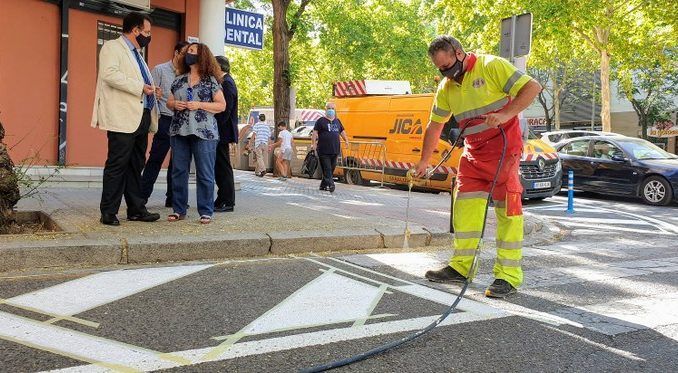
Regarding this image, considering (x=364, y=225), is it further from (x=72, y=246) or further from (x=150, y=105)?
(x=72, y=246)

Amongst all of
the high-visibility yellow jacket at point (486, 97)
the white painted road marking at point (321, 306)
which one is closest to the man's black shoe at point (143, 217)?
the white painted road marking at point (321, 306)

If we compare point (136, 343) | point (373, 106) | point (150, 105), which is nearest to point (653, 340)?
point (136, 343)

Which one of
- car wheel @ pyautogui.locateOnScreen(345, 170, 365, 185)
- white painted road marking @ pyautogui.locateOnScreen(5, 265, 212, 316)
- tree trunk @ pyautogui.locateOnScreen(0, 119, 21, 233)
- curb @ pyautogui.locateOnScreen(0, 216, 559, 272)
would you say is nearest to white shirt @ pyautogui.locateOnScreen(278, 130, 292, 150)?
car wheel @ pyautogui.locateOnScreen(345, 170, 365, 185)

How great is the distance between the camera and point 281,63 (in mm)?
17656

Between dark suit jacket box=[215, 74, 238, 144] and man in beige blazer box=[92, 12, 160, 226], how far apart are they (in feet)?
4.52

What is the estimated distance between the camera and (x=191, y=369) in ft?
9.20

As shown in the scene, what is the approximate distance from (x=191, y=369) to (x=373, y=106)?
45.0 feet

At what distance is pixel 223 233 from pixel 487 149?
2646 mm

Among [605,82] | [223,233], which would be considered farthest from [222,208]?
[605,82]

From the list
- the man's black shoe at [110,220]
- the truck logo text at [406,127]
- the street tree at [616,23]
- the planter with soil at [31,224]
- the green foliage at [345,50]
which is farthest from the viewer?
the green foliage at [345,50]

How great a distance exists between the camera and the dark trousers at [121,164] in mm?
5684

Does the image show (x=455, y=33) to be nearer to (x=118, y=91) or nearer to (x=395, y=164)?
(x=395, y=164)

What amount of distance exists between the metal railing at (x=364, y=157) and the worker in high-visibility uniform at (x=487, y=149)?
10335 millimetres

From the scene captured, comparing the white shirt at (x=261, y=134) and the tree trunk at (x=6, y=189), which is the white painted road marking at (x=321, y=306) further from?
the white shirt at (x=261, y=134)
